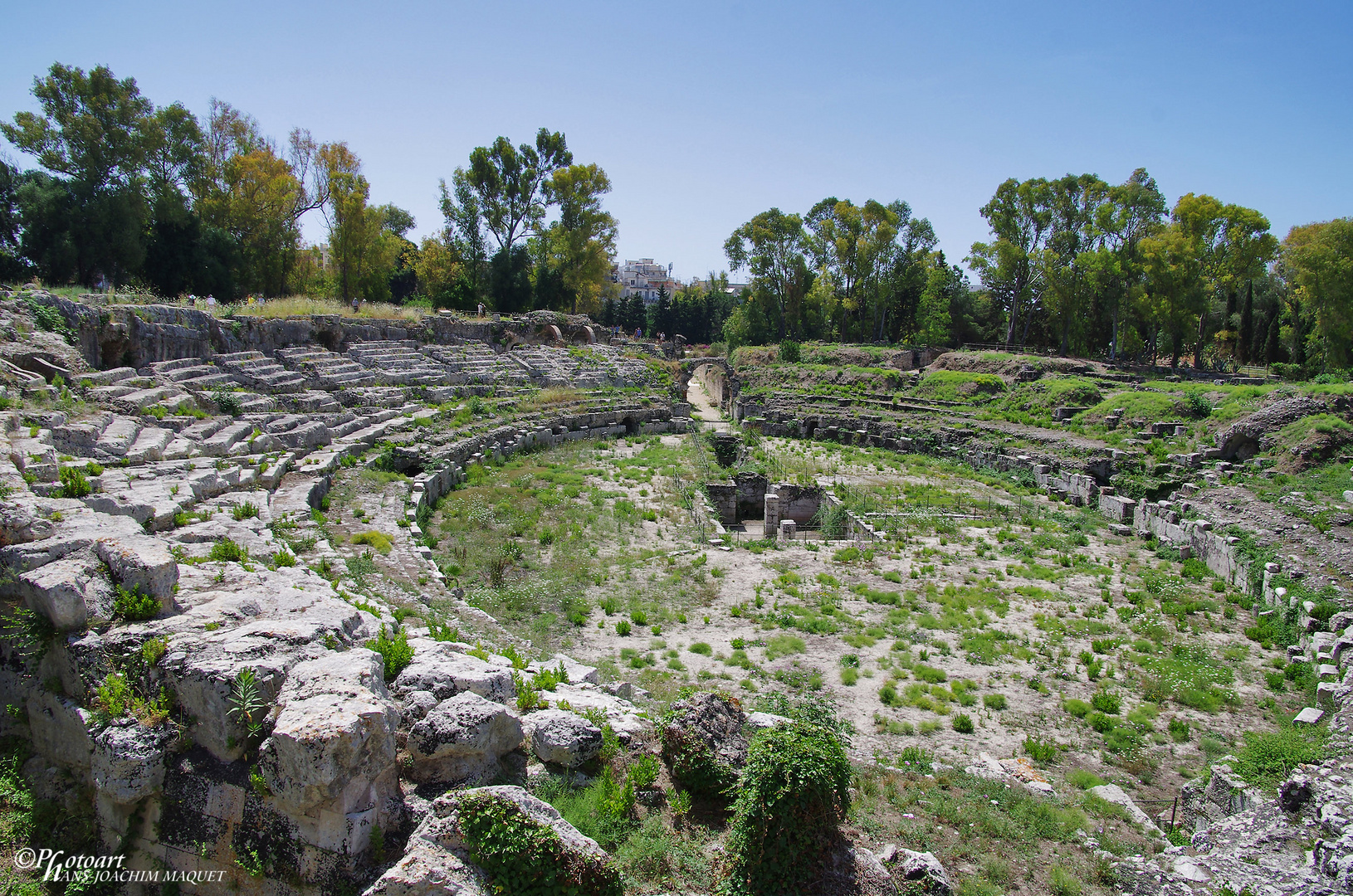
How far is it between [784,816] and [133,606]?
5278mm

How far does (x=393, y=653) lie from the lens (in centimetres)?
568

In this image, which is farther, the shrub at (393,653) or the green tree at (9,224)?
the green tree at (9,224)

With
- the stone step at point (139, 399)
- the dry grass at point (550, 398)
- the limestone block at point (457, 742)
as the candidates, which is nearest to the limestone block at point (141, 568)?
the limestone block at point (457, 742)

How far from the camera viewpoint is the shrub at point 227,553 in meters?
7.36

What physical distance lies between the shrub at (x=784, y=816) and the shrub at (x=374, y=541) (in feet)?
26.5

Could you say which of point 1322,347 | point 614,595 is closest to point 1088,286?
point 1322,347

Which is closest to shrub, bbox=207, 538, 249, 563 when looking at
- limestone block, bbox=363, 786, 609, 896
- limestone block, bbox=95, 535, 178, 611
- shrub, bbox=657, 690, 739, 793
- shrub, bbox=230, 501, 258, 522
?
limestone block, bbox=95, 535, 178, 611

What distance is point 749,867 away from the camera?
4.45 meters

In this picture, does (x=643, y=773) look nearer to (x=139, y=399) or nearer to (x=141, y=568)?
(x=141, y=568)

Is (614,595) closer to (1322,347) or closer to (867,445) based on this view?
(867,445)

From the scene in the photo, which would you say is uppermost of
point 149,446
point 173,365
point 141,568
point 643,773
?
point 173,365

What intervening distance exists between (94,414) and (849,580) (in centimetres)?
1433

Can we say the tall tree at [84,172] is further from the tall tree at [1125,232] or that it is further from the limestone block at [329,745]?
the tall tree at [1125,232]

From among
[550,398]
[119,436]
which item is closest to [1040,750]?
[119,436]
